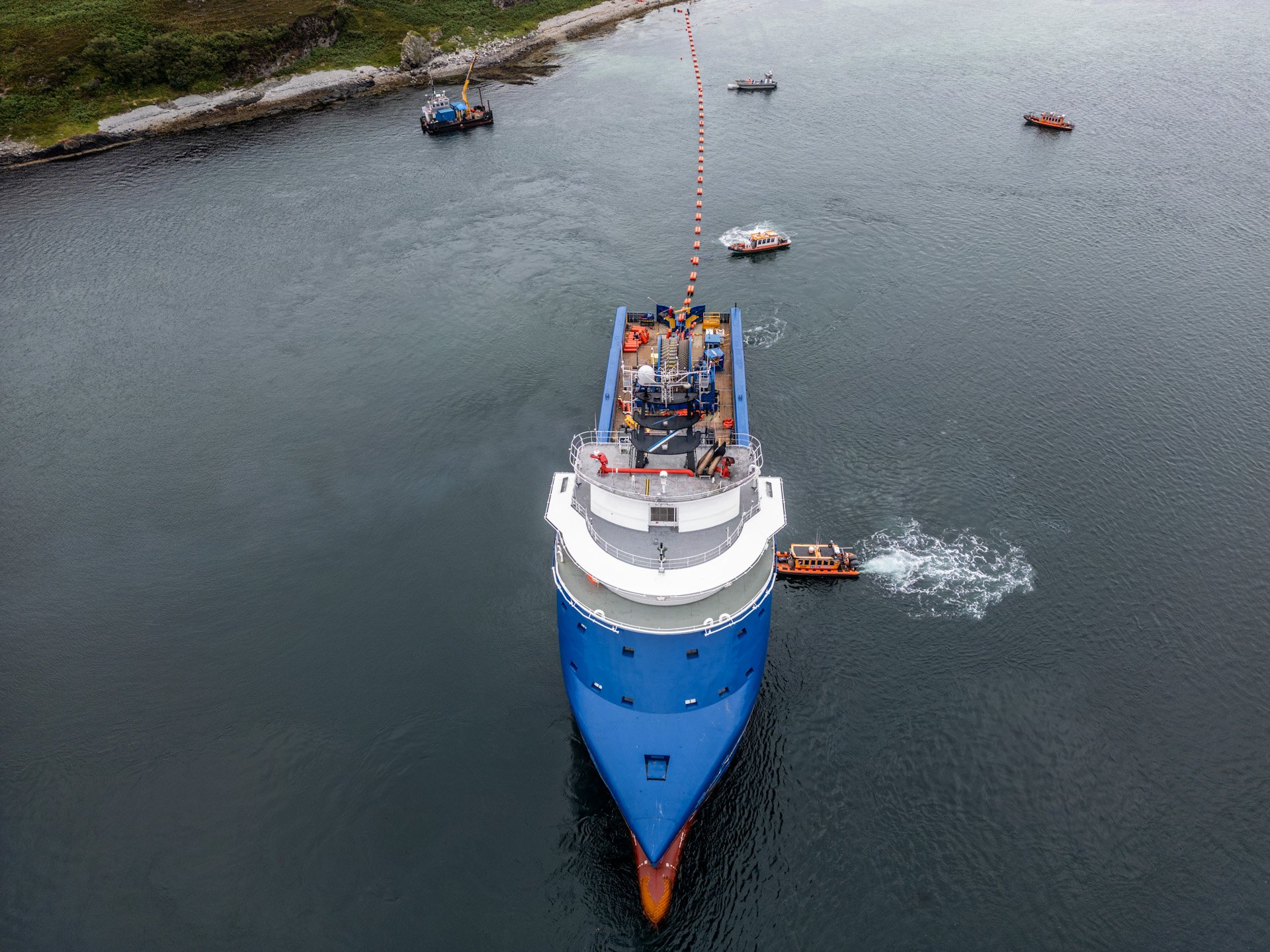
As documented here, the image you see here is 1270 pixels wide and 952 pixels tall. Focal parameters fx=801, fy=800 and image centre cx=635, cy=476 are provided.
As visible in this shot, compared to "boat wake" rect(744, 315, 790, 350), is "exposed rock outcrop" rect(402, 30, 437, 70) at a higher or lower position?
higher

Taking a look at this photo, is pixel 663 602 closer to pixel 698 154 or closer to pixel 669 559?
pixel 669 559

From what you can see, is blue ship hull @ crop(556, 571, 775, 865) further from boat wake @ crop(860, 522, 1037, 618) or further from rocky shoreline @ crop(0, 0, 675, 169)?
rocky shoreline @ crop(0, 0, 675, 169)

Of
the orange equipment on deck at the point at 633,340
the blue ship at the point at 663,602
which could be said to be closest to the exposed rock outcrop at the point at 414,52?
the orange equipment on deck at the point at 633,340

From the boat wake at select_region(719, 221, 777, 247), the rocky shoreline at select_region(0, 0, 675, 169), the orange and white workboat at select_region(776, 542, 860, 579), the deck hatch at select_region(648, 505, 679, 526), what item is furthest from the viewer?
the rocky shoreline at select_region(0, 0, 675, 169)

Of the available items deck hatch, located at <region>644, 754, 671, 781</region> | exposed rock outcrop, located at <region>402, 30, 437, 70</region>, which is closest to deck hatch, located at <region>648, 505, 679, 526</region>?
deck hatch, located at <region>644, 754, 671, 781</region>

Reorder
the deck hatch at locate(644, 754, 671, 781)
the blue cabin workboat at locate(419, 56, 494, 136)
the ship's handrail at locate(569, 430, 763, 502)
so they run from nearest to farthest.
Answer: the deck hatch at locate(644, 754, 671, 781)
the ship's handrail at locate(569, 430, 763, 502)
the blue cabin workboat at locate(419, 56, 494, 136)

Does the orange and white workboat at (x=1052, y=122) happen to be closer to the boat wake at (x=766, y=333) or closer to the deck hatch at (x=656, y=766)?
the boat wake at (x=766, y=333)

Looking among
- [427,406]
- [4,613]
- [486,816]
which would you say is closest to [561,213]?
[427,406]

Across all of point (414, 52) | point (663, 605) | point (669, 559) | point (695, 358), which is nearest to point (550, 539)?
point (695, 358)
